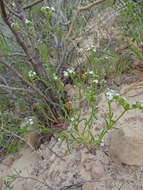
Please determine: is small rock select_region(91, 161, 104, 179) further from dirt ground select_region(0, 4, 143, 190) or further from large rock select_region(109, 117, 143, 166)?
large rock select_region(109, 117, 143, 166)

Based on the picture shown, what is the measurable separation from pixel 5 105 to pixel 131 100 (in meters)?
1.41

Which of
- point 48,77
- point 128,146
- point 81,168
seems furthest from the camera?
point 48,77

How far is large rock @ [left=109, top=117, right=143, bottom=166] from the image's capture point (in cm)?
102

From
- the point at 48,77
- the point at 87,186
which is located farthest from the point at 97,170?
the point at 48,77

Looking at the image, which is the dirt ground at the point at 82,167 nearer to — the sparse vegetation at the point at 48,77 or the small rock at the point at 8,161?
the small rock at the point at 8,161

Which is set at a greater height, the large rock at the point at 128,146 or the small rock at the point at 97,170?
the large rock at the point at 128,146

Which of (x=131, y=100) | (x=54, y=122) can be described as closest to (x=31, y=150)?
(x=54, y=122)

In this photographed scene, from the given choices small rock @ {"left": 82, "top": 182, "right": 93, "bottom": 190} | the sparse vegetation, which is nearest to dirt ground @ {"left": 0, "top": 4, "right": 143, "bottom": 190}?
small rock @ {"left": 82, "top": 182, "right": 93, "bottom": 190}

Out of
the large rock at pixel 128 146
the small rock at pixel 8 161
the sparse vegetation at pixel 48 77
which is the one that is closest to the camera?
the large rock at pixel 128 146

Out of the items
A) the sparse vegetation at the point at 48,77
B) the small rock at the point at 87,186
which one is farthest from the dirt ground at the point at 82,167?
the sparse vegetation at the point at 48,77

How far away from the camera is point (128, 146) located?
41.4 inches

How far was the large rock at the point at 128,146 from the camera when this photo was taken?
1.02m

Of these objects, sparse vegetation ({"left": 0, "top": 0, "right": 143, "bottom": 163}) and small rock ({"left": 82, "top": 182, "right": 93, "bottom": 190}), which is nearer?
small rock ({"left": 82, "top": 182, "right": 93, "bottom": 190})

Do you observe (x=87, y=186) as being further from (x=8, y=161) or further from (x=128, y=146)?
(x=8, y=161)
